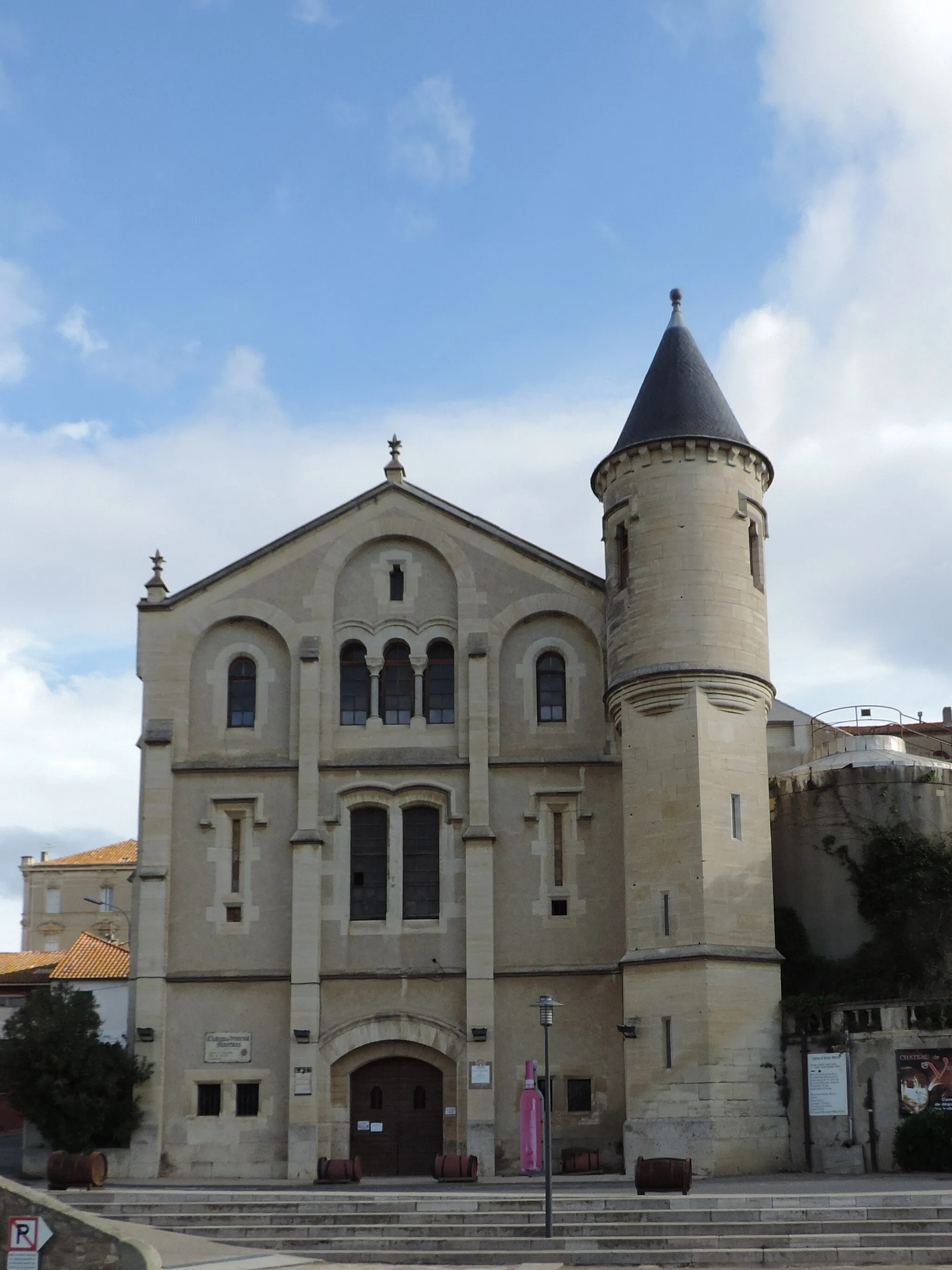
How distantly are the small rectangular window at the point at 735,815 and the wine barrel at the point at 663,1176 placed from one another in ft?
27.1

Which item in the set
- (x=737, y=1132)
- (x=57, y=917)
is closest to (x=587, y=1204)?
(x=737, y=1132)

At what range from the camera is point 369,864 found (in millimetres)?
35062

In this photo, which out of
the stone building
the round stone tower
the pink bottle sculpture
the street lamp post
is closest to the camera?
the street lamp post

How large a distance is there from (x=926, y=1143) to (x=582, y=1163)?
23.3 ft

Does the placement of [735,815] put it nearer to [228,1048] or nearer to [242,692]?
[242,692]

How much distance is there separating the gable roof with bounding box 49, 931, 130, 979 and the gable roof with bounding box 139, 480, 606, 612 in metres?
8.55

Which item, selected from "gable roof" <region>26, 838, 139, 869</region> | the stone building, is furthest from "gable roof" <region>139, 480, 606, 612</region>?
"gable roof" <region>26, 838, 139, 869</region>

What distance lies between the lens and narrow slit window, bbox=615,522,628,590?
3472 centimetres

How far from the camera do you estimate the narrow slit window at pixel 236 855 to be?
35031 millimetres

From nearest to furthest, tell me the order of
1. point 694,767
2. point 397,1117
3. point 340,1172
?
point 340,1172 < point 694,767 < point 397,1117

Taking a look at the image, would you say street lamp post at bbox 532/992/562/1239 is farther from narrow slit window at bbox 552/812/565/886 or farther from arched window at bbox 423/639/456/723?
arched window at bbox 423/639/456/723

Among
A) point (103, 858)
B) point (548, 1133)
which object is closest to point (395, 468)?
→ point (548, 1133)

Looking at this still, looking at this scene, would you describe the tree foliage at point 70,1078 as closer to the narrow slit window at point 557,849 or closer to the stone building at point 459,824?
the stone building at point 459,824

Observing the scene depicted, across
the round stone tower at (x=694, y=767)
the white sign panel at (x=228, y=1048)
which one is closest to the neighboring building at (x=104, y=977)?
the white sign panel at (x=228, y=1048)
